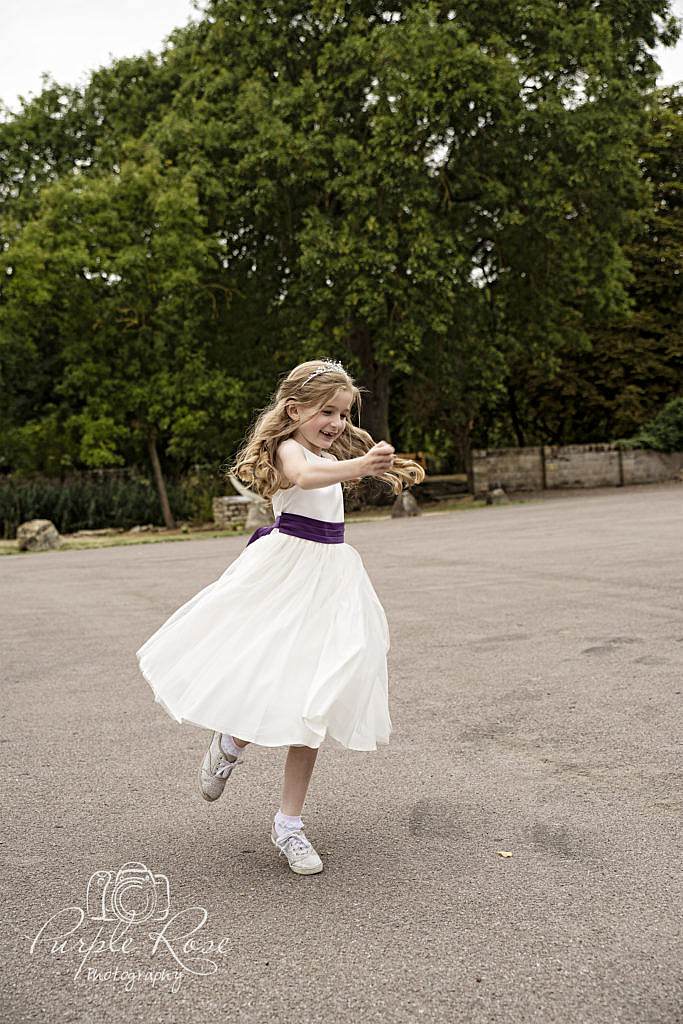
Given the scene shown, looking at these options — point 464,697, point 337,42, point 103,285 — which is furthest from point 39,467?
point 464,697

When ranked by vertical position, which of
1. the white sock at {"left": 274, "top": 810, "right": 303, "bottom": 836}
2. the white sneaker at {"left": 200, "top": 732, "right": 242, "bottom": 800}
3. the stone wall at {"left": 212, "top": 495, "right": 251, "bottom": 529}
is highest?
the white sneaker at {"left": 200, "top": 732, "right": 242, "bottom": 800}

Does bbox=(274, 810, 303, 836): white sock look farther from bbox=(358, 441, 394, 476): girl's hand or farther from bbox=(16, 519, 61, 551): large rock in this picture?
bbox=(16, 519, 61, 551): large rock

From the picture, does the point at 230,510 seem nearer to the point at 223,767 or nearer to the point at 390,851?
the point at 223,767

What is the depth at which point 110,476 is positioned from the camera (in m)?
35.7

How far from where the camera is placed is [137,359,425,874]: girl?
3.85 meters

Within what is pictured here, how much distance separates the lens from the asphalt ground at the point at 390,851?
2.92 m

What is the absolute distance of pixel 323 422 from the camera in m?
4.32

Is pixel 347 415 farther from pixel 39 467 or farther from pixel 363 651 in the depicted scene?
pixel 39 467

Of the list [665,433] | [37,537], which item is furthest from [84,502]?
[665,433]

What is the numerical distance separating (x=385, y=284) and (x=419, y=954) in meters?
27.9

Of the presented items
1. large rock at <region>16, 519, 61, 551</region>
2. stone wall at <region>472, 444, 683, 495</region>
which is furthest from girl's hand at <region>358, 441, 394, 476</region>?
stone wall at <region>472, 444, 683, 495</region>

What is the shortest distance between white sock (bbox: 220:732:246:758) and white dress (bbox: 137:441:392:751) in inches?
12.7

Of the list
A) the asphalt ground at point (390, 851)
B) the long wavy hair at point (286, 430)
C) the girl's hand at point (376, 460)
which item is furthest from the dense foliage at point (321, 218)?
the girl's hand at point (376, 460)

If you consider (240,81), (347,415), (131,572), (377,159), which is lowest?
(131,572)
